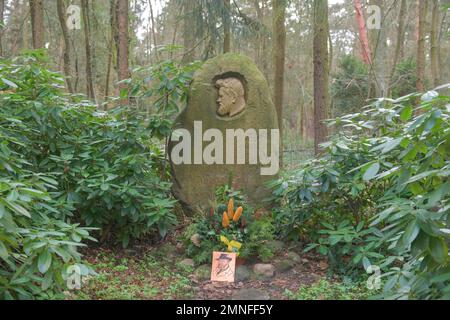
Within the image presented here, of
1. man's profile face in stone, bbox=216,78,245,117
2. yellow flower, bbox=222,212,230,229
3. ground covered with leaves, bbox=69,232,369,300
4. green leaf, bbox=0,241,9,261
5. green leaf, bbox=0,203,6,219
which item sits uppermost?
man's profile face in stone, bbox=216,78,245,117

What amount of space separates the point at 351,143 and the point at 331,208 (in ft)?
2.39

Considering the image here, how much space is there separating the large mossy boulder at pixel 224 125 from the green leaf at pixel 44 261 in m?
2.73

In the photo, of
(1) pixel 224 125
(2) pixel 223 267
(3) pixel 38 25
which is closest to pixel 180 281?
A: (2) pixel 223 267

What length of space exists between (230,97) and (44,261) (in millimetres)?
3289

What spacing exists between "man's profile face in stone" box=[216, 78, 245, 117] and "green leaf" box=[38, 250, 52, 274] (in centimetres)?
313

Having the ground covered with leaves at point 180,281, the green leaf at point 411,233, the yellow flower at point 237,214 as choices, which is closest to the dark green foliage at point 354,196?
the ground covered with leaves at point 180,281

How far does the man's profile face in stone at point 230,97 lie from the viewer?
527 centimetres

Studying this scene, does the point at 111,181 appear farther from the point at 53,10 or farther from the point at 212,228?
the point at 53,10

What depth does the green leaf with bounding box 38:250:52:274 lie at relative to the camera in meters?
2.49

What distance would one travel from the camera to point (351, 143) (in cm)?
452

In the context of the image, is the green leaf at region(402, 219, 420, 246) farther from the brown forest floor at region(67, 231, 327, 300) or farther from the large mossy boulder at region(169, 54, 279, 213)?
the large mossy boulder at region(169, 54, 279, 213)

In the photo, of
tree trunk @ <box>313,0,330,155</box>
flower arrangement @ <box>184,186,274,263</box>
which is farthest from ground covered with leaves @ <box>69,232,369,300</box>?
tree trunk @ <box>313,0,330,155</box>

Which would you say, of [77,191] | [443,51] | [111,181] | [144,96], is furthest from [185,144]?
[443,51]
